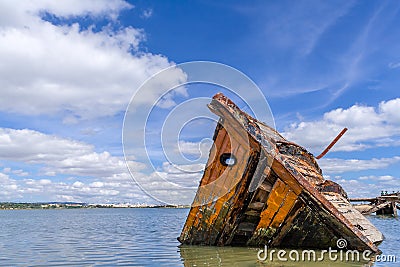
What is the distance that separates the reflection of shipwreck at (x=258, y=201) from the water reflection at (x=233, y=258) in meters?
0.21

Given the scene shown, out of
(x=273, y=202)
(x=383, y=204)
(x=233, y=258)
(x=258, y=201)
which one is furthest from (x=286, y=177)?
(x=383, y=204)

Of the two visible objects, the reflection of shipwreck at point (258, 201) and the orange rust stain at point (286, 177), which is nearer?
the orange rust stain at point (286, 177)

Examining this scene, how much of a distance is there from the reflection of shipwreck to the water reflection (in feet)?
0.70

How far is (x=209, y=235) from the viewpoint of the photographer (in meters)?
8.14

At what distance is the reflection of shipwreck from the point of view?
6734 mm

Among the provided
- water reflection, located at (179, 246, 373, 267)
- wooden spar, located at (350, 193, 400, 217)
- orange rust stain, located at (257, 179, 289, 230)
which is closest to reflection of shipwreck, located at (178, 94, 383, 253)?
orange rust stain, located at (257, 179, 289, 230)

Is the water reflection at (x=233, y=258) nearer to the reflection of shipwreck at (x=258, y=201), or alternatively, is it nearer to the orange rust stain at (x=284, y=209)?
the reflection of shipwreck at (x=258, y=201)

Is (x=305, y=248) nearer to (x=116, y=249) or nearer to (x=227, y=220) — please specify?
(x=227, y=220)

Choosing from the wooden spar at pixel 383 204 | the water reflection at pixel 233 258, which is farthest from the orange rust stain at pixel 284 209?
the wooden spar at pixel 383 204

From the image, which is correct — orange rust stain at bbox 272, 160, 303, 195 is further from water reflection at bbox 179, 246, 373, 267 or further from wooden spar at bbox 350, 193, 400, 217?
wooden spar at bbox 350, 193, 400, 217

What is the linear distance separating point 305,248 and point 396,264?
65.2 inches

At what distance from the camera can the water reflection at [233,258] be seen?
666 centimetres

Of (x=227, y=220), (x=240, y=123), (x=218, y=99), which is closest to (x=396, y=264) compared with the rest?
(x=227, y=220)

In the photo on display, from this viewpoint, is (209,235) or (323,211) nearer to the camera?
(323,211)
